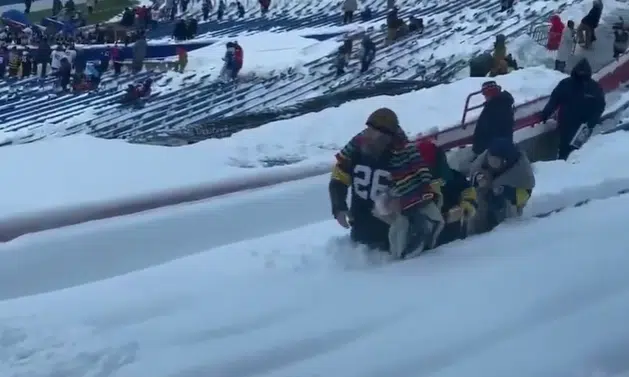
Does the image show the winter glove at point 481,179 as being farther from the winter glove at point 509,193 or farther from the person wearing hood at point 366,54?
the person wearing hood at point 366,54

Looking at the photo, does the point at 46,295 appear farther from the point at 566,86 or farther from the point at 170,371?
the point at 566,86

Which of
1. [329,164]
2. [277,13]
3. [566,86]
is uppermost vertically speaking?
[566,86]

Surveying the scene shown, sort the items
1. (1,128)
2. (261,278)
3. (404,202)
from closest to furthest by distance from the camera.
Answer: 1. (404,202)
2. (261,278)
3. (1,128)

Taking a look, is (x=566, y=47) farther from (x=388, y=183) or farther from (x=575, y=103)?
(x=388, y=183)

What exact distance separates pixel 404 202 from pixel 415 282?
0.52m

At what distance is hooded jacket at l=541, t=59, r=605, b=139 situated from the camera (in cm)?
894

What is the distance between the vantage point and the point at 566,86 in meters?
9.07

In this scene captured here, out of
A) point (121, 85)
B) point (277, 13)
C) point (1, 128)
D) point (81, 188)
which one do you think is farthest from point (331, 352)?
point (277, 13)

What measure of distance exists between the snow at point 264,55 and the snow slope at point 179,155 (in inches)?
338

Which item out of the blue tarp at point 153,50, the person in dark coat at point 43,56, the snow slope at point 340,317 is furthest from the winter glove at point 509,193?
the blue tarp at point 153,50

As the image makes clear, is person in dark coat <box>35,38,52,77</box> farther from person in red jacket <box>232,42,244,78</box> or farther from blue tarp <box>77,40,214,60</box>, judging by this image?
person in red jacket <box>232,42,244,78</box>

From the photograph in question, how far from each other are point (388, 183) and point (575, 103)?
4.56m

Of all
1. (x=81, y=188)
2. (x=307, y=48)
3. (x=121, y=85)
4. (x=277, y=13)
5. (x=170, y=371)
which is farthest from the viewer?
(x=277, y=13)

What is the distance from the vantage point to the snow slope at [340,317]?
14.9ft
